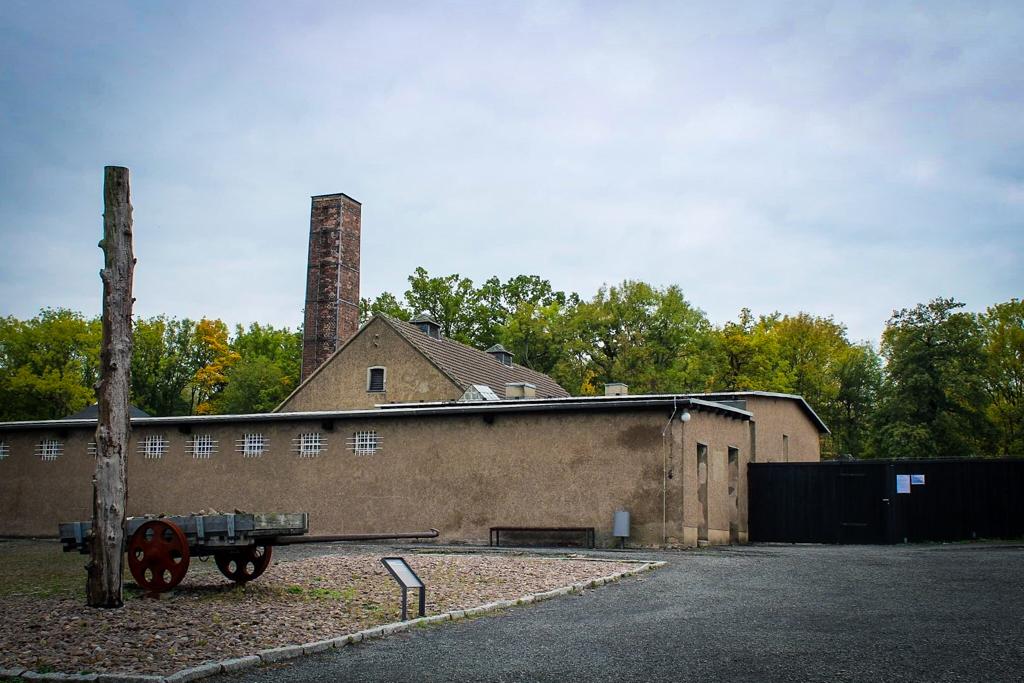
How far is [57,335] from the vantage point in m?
67.2

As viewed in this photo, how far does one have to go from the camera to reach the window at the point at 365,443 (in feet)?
83.5

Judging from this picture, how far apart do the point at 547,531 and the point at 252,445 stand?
8.55 metres

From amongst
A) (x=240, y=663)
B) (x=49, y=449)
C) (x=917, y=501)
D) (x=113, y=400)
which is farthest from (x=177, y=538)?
(x=49, y=449)

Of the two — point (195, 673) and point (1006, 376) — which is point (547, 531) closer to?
point (195, 673)

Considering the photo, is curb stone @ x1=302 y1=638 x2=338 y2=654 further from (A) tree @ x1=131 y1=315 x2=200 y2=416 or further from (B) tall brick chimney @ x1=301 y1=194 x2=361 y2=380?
(A) tree @ x1=131 y1=315 x2=200 y2=416

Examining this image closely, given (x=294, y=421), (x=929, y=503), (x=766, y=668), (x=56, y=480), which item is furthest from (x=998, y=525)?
(x=56, y=480)

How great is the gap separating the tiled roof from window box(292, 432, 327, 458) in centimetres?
947

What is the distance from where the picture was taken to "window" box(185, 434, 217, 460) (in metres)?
27.2

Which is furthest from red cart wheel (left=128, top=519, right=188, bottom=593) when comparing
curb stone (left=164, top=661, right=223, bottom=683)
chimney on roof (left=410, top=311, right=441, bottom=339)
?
chimney on roof (left=410, top=311, right=441, bottom=339)

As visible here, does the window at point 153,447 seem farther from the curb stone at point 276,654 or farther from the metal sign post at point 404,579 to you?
the metal sign post at point 404,579

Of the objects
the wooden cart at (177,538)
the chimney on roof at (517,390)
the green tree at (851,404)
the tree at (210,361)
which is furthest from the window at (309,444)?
the tree at (210,361)

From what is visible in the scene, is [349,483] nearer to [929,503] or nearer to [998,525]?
[929,503]

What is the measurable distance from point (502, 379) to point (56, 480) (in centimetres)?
1742

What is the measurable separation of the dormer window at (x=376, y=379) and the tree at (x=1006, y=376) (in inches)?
1137
